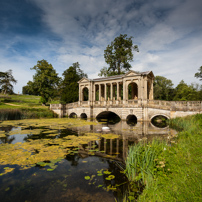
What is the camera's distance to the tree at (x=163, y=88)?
4969 cm

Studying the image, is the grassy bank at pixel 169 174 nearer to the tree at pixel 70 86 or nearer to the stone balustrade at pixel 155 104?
the stone balustrade at pixel 155 104

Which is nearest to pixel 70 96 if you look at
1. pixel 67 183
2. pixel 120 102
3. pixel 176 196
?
pixel 120 102

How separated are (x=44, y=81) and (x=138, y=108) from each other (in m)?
28.9

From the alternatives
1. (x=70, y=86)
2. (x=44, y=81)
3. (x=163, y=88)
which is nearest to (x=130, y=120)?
(x=70, y=86)

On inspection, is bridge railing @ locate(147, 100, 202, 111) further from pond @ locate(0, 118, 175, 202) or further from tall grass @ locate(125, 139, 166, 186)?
tall grass @ locate(125, 139, 166, 186)

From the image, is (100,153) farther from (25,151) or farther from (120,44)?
(120,44)

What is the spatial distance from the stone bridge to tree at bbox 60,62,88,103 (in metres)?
4.53

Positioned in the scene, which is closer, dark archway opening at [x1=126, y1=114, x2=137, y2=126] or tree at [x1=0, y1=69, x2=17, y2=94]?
dark archway opening at [x1=126, y1=114, x2=137, y2=126]

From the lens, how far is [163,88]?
52156 mm

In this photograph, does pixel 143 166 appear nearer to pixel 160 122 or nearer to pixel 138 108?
pixel 138 108

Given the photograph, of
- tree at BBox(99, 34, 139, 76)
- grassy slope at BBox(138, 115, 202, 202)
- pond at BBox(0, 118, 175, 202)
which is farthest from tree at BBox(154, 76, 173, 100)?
grassy slope at BBox(138, 115, 202, 202)

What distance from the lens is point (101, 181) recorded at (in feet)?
16.2

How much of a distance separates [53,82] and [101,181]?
39.8 metres

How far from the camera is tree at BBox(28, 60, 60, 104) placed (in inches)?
1517
